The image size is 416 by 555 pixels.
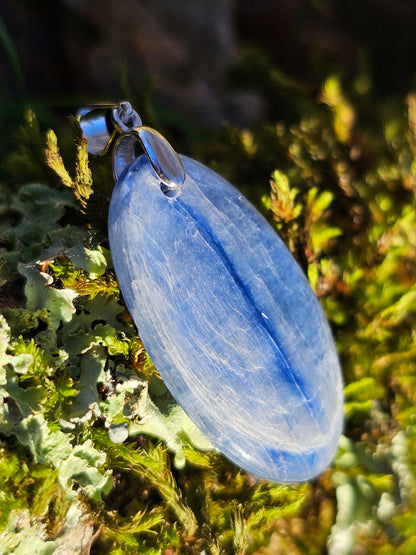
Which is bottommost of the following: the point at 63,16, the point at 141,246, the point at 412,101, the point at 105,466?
the point at 105,466

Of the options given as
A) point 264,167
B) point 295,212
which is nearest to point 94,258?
point 295,212

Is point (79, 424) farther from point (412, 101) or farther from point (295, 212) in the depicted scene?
point (412, 101)

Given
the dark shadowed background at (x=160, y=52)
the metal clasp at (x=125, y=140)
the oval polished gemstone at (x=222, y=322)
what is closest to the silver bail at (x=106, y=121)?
the metal clasp at (x=125, y=140)

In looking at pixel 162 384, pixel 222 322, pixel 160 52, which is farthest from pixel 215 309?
pixel 160 52

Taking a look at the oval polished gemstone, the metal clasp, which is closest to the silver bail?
the metal clasp

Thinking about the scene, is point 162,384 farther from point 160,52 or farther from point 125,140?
point 160,52

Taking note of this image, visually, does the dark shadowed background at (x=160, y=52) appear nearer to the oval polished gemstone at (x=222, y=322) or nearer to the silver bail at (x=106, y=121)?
the silver bail at (x=106, y=121)

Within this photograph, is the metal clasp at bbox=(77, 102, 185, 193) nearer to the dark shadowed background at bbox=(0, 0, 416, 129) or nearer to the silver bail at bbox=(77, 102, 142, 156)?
the silver bail at bbox=(77, 102, 142, 156)
